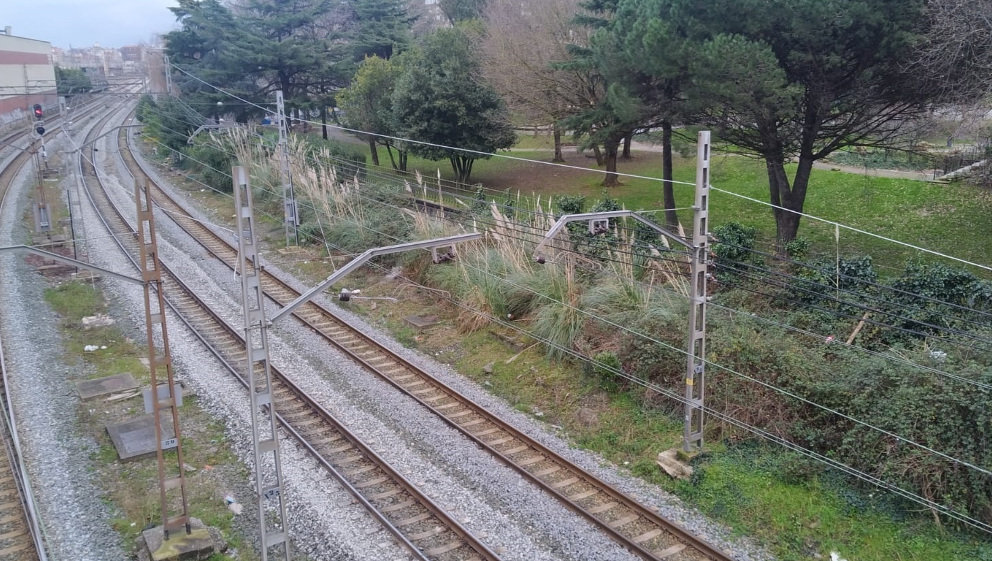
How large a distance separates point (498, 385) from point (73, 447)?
636 cm

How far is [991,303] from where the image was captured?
1187 cm

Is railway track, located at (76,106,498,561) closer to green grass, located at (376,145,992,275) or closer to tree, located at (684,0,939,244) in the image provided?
green grass, located at (376,145,992,275)

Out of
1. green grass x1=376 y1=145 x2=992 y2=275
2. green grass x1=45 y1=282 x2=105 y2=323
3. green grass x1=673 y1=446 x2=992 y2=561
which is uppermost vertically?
green grass x1=376 y1=145 x2=992 y2=275

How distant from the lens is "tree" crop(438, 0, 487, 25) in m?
48.4

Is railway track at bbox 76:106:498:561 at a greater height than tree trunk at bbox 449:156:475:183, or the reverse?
tree trunk at bbox 449:156:475:183

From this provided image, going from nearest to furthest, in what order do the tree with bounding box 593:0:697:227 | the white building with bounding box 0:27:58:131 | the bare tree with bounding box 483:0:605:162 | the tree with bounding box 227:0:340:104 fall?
the tree with bounding box 593:0:697:227, the bare tree with bounding box 483:0:605:162, the tree with bounding box 227:0:340:104, the white building with bounding box 0:27:58:131

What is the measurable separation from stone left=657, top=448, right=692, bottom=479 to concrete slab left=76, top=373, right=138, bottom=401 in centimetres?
869

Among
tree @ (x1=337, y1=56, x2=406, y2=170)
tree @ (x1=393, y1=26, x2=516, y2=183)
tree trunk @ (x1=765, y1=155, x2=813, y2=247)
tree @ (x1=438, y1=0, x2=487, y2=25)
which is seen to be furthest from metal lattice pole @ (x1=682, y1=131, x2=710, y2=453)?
tree @ (x1=438, y1=0, x2=487, y2=25)

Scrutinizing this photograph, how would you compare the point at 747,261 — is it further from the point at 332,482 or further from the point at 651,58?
the point at 332,482

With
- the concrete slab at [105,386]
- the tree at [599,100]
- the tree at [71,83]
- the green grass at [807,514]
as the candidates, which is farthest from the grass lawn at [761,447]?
the tree at [71,83]

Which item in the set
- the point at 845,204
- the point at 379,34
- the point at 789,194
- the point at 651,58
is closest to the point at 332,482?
the point at 651,58

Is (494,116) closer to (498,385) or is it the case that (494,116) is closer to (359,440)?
(498,385)

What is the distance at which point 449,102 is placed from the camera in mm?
28922

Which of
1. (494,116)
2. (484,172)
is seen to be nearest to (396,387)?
(494,116)
